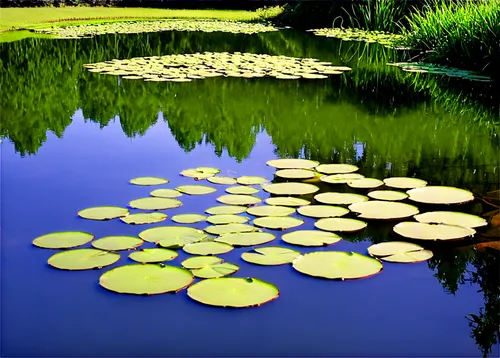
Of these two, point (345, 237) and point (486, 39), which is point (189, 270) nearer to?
point (345, 237)

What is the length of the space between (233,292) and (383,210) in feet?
3.59

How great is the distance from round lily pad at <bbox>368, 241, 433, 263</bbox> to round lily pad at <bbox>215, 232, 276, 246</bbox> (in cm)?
43

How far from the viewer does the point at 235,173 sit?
3861mm

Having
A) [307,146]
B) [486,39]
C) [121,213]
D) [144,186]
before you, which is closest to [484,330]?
[121,213]

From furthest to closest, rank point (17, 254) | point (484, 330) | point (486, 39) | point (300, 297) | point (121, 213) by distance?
1. point (486, 39)
2. point (121, 213)
3. point (17, 254)
4. point (300, 297)
5. point (484, 330)

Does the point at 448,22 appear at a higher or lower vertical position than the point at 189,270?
higher

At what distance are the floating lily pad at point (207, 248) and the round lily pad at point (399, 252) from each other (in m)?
0.59

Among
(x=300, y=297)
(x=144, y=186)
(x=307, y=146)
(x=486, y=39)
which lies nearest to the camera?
(x=300, y=297)

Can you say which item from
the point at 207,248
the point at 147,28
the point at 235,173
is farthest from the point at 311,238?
the point at 147,28

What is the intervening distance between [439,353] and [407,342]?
0.10m

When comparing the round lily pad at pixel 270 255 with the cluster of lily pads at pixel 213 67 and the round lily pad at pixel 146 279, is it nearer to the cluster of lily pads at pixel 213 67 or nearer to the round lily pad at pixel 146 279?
the round lily pad at pixel 146 279

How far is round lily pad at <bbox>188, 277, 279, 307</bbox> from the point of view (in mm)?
2256

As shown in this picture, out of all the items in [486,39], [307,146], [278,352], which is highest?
[486,39]

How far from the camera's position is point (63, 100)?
20.6 feet
